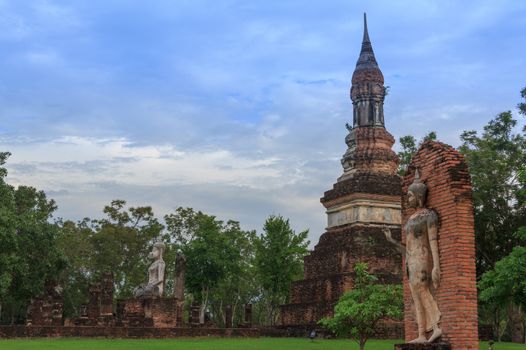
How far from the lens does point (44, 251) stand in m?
33.4

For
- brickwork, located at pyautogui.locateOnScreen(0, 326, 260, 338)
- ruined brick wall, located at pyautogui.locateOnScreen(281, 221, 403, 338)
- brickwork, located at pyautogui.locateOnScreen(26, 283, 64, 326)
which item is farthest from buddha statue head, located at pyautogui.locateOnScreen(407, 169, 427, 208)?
ruined brick wall, located at pyautogui.locateOnScreen(281, 221, 403, 338)

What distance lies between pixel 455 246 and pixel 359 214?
83.6 feet

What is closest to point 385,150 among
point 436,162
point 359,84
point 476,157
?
point 359,84

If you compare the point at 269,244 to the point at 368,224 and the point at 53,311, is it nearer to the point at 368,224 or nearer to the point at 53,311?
the point at 368,224

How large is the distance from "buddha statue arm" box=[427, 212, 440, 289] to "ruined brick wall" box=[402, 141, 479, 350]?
61 mm

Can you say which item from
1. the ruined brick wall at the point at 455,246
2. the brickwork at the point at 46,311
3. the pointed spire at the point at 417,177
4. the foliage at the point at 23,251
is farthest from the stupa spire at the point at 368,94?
the ruined brick wall at the point at 455,246

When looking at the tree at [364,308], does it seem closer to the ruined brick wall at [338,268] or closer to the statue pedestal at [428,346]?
the statue pedestal at [428,346]

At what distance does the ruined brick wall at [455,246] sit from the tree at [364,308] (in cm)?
590

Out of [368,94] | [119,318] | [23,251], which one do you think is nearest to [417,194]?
[119,318]

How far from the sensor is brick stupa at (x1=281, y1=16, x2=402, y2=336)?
3328 cm

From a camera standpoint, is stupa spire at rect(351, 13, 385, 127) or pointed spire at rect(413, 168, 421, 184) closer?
pointed spire at rect(413, 168, 421, 184)

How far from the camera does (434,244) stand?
10.1 meters

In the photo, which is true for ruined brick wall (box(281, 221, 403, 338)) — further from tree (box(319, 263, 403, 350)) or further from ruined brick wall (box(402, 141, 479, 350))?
ruined brick wall (box(402, 141, 479, 350))

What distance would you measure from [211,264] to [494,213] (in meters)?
18.2
